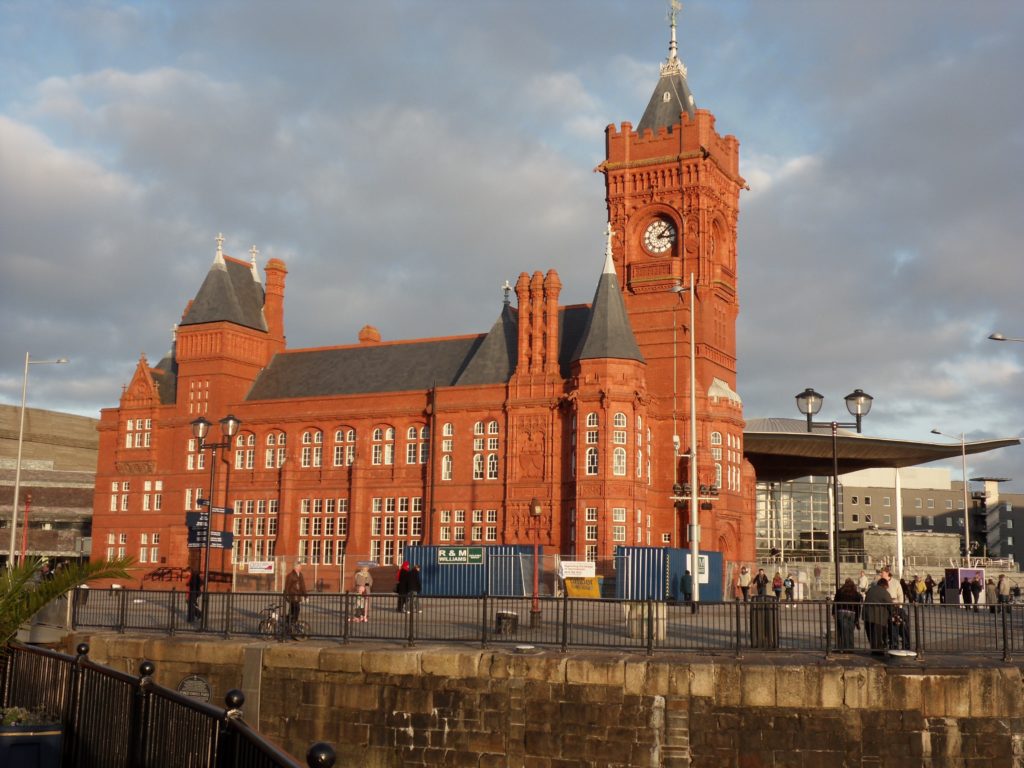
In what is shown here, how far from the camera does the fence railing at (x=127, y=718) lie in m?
8.16

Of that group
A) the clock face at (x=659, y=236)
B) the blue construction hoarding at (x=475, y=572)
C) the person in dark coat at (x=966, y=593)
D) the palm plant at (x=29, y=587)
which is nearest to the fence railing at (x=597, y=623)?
the palm plant at (x=29, y=587)

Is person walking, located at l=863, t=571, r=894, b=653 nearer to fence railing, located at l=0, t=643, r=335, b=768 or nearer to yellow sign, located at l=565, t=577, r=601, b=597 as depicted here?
fence railing, located at l=0, t=643, r=335, b=768

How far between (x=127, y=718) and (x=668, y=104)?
6743cm

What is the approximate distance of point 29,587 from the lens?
15.3 metres

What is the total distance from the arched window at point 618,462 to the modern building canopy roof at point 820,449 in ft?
51.3

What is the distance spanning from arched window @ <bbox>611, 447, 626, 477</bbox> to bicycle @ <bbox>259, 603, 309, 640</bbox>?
117ft

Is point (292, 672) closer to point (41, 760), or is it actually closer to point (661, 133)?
point (41, 760)

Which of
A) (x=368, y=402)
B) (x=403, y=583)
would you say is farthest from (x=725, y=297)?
(x=403, y=583)

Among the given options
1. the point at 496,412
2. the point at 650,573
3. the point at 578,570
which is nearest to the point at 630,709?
the point at 578,570

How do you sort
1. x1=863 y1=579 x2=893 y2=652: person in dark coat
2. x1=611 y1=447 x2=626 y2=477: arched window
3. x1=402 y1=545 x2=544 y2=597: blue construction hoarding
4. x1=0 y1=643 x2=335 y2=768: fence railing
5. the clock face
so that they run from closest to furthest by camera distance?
1. x1=0 y1=643 x2=335 y2=768: fence railing
2. x1=863 y1=579 x2=893 y2=652: person in dark coat
3. x1=402 y1=545 x2=544 y2=597: blue construction hoarding
4. x1=611 y1=447 x2=626 y2=477: arched window
5. the clock face

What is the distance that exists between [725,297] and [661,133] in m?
11.2

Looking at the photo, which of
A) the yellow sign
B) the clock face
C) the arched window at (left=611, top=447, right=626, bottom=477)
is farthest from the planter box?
the clock face

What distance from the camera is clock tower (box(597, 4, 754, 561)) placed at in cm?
6581

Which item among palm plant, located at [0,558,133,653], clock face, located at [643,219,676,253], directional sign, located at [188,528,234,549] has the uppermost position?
clock face, located at [643,219,676,253]
